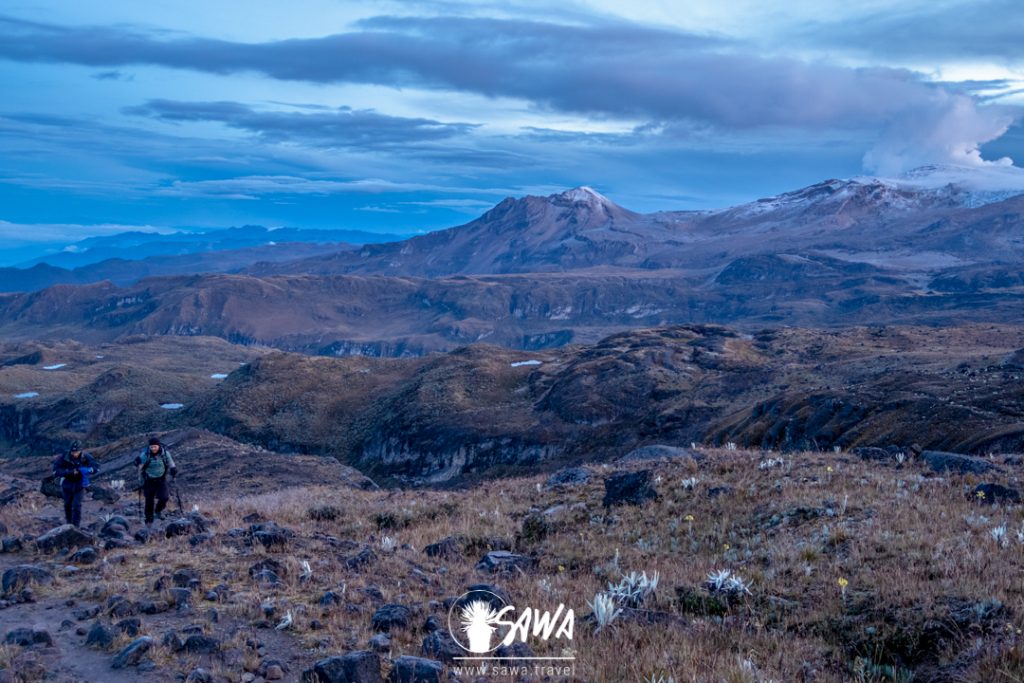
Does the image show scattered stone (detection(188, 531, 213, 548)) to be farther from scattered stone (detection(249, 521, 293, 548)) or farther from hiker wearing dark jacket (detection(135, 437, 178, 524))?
hiker wearing dark jacket (detection(135, 437, 178, 524))

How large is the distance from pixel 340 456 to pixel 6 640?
215ft

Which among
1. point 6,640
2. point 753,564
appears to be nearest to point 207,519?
point 6,640

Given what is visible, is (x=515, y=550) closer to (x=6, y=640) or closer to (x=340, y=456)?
(x=6, y=640)

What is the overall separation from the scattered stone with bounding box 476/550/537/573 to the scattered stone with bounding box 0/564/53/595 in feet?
20.9

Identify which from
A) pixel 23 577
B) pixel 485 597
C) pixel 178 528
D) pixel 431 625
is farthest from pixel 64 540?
pixel 485 597

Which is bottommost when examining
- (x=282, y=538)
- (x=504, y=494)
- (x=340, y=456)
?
(x=340, y=456)

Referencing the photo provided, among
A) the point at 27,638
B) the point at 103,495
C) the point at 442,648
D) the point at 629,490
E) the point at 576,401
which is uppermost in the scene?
the point at 442,648

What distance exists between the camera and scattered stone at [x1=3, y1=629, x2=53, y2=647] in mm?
8992

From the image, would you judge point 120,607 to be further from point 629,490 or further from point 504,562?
point 629,490

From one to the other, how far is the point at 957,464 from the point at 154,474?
17.1 m

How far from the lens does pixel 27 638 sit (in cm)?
908

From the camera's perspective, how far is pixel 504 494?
65.3 ft

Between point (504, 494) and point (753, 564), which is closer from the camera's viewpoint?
point (753, 564)

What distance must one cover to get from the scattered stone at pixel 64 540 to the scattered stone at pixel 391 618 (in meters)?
→ 7.60
